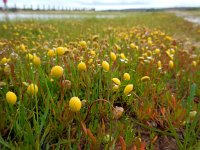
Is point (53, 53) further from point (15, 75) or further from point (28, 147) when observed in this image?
point (28, 147)

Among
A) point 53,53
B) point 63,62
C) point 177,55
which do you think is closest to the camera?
point 53,53

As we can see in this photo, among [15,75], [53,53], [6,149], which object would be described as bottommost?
[6,149]

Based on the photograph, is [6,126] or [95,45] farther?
[95,45]

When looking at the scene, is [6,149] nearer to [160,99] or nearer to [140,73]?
[160,99]

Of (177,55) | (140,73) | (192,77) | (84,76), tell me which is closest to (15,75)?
(84,76)

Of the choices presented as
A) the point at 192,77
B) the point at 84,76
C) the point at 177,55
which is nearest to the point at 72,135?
the point at 84,76

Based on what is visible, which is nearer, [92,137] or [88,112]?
[92,137]

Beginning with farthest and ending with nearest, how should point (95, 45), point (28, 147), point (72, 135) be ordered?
point (95, 45) → point (72, 135) → point (28, 147)

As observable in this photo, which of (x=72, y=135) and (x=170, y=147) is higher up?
(x=72, y=135)

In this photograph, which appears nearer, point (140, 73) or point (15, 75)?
point (15, 75)
